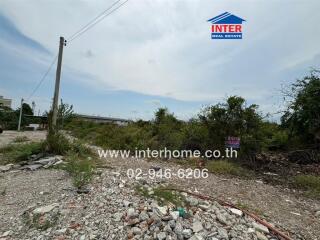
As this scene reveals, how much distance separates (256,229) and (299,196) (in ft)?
7.58

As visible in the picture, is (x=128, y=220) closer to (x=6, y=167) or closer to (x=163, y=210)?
(x=163, y=210)

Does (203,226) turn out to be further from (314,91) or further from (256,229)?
(314,91)

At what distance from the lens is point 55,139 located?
7172 mm

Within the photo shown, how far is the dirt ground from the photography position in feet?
11.9

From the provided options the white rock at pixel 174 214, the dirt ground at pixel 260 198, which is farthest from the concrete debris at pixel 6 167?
Result: the white rock at pixel 174 214

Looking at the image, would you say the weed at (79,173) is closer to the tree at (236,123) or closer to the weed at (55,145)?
the weed at (55,145)

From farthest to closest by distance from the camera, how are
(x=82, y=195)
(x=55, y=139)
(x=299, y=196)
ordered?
(x=55, y=139) < (x=299, y=196) < (x=82, y=195)

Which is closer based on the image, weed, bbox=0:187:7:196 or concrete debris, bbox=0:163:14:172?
weed, bbox=0:187:7:196

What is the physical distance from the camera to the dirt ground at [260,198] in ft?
11.9

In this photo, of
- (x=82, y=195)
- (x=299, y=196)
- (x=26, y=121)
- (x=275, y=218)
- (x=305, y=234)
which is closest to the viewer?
(x=305, y=234)

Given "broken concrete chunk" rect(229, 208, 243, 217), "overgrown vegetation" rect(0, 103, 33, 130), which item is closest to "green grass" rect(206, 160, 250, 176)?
"broken concrete chunk" rect(229, 208, 243, 217)

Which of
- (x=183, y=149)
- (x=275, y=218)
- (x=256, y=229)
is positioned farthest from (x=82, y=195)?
(x=183, y=149)

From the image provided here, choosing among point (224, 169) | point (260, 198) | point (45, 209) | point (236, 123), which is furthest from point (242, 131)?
point (45, 209)

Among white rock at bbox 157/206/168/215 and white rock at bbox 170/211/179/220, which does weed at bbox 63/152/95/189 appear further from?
white rock at bbox 170/211/179/220
